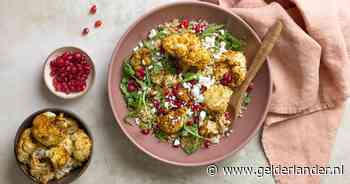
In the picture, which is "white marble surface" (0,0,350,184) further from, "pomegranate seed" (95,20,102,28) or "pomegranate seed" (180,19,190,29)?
"pomegranate seed" (180,19,190,29)

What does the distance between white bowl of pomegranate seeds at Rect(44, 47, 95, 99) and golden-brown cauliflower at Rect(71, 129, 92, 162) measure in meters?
0.16

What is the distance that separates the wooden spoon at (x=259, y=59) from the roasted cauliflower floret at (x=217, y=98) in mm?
38

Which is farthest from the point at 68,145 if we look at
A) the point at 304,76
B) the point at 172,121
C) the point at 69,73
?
the point at 304,76

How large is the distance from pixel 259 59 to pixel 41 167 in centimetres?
86

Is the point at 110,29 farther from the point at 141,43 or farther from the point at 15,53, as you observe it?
the point at 15,53

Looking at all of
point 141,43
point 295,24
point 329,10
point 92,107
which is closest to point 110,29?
point 141,43

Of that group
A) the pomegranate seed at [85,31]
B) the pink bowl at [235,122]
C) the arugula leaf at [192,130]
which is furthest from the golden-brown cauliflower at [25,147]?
the arugula leaf at [192,130]

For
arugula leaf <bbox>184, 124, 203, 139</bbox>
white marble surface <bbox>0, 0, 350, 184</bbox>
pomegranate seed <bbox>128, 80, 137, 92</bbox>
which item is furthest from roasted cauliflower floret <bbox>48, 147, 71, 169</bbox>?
arugula leaf <bbox>184, 124, 203, 139</bbox>

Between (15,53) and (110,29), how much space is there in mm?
376

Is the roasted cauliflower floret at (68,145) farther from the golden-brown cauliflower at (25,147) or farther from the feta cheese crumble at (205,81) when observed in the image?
the feta cheese crumble at (205,81)

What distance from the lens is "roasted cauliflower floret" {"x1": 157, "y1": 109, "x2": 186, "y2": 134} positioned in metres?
1.88

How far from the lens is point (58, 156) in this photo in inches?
71.2

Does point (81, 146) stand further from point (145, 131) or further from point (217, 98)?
→ point (217, 98)

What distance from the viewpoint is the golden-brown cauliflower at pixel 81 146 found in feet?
6.04
